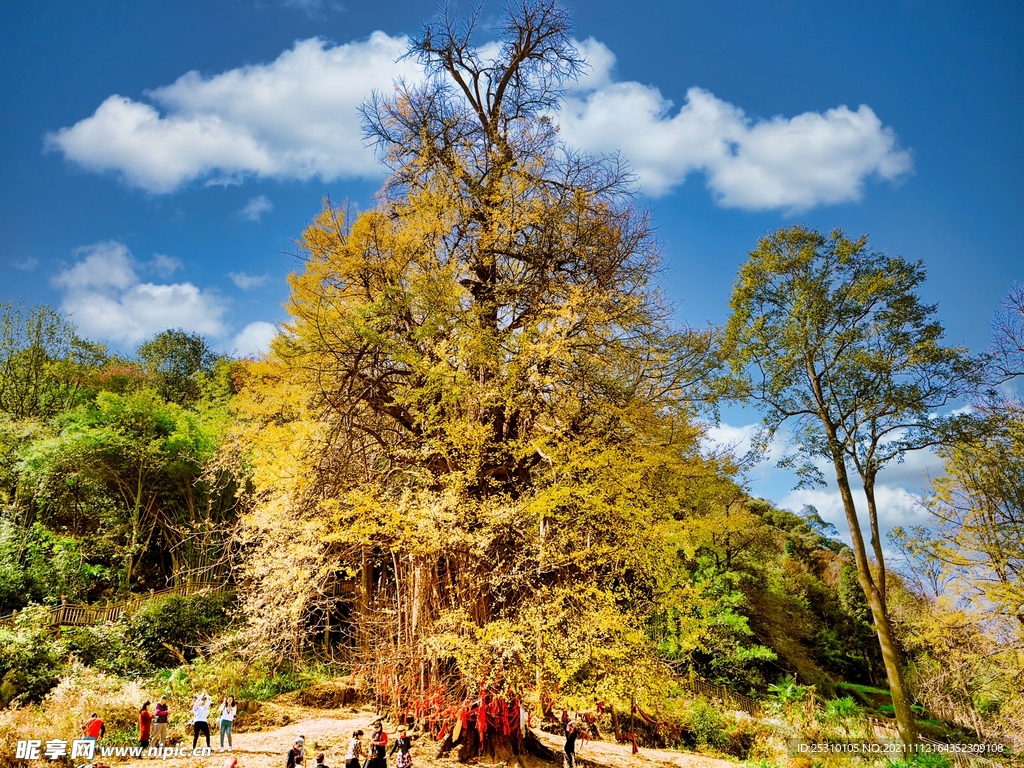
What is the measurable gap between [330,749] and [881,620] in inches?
437

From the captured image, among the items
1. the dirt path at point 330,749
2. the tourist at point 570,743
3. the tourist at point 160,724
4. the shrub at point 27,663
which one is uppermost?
the shrub at point 27,663

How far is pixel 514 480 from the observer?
9859 millimetres

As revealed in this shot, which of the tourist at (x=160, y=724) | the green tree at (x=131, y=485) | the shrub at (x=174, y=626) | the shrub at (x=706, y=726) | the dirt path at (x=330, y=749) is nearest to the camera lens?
the dirt path at (x=330, y=749)

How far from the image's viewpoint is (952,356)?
11977mm

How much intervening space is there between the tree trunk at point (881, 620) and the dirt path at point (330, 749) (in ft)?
11.3

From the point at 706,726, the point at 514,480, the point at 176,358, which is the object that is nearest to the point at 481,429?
the point at 514,480

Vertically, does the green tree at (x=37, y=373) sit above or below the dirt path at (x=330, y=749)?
above

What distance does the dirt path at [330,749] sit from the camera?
944 centimetres

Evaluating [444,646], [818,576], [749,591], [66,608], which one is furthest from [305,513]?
[818,576]

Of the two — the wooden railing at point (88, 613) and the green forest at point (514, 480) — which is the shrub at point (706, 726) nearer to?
the green forest at point (514, 480)

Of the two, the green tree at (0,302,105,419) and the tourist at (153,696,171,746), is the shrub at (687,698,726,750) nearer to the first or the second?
the tourist at (153,696,171,746)

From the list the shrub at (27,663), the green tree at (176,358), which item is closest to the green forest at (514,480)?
the shrub at (27,663)

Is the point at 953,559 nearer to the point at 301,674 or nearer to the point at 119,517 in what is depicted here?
the point at 301,674

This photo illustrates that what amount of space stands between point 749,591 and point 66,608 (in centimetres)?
2056
